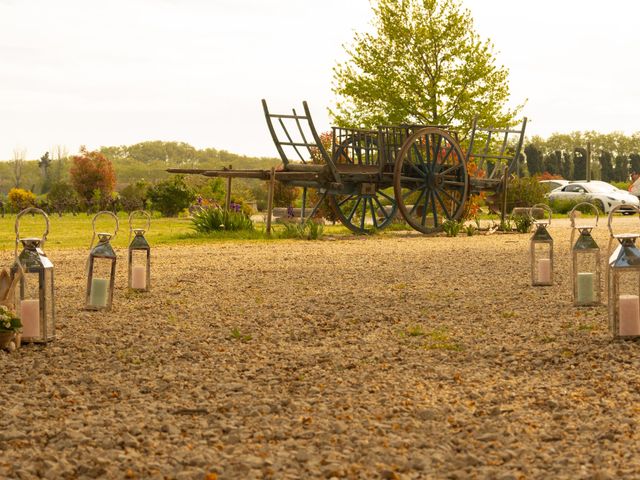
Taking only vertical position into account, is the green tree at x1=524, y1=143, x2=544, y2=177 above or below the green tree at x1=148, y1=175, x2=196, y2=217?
above

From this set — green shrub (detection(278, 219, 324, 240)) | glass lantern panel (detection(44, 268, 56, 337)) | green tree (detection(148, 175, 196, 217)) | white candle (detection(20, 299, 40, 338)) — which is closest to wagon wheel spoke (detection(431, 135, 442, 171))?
green shrub (detection(278, 219, 324, 240))

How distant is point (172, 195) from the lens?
26219 mm

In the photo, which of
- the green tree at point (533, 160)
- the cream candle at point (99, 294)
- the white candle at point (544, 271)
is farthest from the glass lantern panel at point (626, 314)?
the green tree at point (533, 160)

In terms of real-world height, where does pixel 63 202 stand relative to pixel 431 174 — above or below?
below

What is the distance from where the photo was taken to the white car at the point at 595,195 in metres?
29.1

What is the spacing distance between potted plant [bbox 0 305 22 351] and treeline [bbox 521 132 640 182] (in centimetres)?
4637

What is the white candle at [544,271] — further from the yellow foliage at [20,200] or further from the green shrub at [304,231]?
the yellow foliage at [20,200]

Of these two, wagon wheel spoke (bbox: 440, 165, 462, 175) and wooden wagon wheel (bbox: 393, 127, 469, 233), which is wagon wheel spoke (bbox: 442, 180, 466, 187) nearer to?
wooden wagon wheel (bbox: 393, 127, 469, 233)

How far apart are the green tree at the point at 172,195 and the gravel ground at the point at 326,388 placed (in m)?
17.5

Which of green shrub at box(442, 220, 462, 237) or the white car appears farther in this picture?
the white car

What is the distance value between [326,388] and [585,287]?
11.2 ft

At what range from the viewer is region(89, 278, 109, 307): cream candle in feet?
24.5

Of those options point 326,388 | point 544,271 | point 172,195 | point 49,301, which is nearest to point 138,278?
point 49,301

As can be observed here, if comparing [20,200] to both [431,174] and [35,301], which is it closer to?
[431,174]
